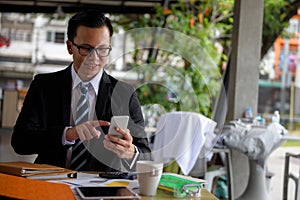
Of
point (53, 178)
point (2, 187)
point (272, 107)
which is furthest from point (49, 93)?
point (272, 107)

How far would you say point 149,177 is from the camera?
151 centimetres

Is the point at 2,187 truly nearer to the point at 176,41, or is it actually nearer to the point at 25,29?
the point at 176,41

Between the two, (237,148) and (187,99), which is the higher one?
(187,99)

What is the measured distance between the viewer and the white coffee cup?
151cm

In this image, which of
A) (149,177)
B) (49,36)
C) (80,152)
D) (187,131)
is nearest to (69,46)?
(80,152)

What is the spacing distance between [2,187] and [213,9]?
264 inches

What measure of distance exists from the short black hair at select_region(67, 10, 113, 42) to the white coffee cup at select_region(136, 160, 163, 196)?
2.04 ft

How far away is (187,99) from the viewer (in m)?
1.85

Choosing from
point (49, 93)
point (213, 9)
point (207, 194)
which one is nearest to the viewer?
point (207, 194)

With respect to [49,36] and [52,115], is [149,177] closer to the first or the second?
[52,115]

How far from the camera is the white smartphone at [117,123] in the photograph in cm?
156

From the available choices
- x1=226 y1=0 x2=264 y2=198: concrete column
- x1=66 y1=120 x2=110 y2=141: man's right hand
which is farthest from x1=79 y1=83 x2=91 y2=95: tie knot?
x1=226 y1=0 x2=264 y2=198: concrete column

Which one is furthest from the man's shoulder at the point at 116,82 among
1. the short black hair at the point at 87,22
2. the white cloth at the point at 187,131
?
the white cloth at the point at 187,131

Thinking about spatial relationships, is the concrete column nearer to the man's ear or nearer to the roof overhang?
the man's ear
